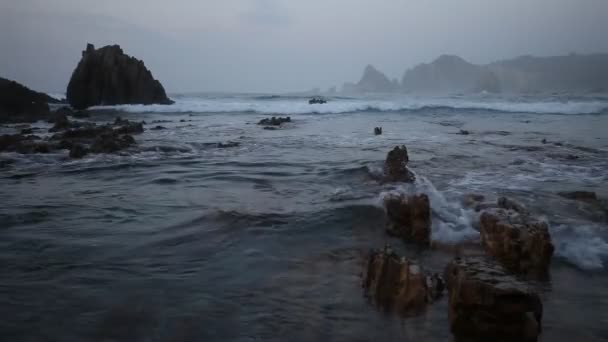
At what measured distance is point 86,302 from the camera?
309 cm

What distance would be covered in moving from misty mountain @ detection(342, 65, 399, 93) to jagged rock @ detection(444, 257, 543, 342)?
6148 inches

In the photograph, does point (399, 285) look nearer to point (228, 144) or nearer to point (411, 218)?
point (411, 218)

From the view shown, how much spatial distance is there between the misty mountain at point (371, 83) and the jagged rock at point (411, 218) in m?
154

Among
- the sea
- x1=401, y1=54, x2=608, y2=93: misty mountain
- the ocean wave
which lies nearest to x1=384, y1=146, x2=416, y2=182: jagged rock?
the sea

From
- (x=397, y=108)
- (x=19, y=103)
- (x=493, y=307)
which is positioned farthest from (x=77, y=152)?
(x=397, y=108)

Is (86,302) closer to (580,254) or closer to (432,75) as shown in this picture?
(580,254)

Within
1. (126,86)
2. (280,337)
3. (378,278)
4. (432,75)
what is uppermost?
(432,75)

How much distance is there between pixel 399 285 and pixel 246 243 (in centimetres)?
201

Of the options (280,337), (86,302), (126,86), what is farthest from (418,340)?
(126,86)

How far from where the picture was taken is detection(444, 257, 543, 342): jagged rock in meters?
2.40

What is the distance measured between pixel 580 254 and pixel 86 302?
15.4ft

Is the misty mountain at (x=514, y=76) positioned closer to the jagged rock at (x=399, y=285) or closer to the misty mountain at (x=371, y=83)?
the misty mountain at (x=371, y=83)

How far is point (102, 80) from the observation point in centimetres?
4100

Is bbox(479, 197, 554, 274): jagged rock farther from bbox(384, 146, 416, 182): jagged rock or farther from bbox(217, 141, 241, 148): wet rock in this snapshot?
bbox(217, 141, 241, 148): wet rock
